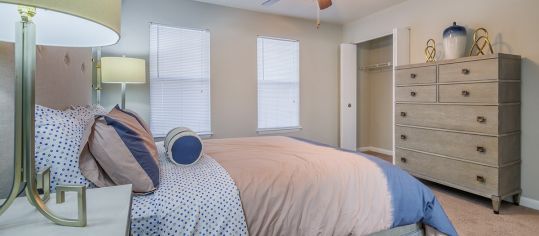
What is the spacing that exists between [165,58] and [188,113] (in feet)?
2.50

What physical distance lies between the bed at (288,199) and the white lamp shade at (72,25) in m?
0.66

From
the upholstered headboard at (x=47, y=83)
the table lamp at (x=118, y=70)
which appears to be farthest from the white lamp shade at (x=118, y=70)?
the upholstered headboard at (x=47, y=83)

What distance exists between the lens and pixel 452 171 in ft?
9.44

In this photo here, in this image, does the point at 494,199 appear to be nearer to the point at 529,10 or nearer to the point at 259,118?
the point at 529,10

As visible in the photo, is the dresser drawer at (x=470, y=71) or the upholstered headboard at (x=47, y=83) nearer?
the upholstered headboard at (x=47, y=83)

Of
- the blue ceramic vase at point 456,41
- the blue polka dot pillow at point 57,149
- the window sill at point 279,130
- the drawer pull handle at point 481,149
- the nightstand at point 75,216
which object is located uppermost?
the blue ceramic vase at point 456,41

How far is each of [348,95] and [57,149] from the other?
4383 millimetres

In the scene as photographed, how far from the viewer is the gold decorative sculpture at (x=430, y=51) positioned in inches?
140

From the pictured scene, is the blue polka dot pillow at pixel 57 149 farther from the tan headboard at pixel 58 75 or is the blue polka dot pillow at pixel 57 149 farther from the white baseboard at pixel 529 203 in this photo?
the white baseboard at pixel 529 203

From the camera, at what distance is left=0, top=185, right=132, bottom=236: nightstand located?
677mm

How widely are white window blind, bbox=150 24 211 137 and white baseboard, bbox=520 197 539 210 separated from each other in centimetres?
356

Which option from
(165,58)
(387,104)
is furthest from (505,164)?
(165,58)

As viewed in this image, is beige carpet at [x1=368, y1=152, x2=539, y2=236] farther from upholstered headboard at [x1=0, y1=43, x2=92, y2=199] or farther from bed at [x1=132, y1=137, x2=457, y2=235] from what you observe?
upholstered headboard at [x1=0, y1=43, x2=92, y2=199]

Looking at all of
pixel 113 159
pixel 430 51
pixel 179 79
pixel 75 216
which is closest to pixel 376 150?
pixel 430 51
